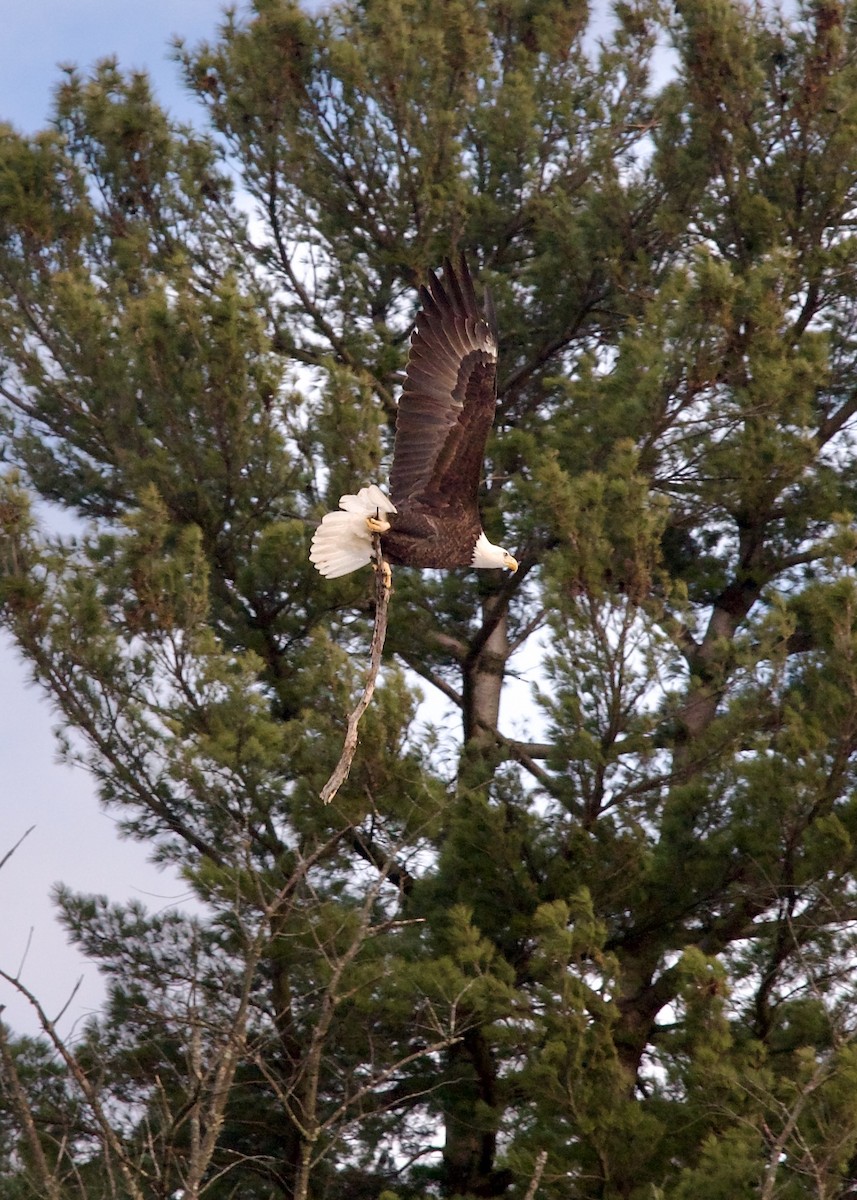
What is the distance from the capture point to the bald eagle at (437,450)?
4.64 m

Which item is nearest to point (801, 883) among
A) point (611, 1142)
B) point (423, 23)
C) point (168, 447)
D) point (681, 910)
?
point (681, 910)

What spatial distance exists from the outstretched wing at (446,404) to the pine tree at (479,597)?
1.62m

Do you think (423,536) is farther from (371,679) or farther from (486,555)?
(371,679)

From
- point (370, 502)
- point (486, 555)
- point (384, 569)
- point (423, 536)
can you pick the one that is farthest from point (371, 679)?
point (486, 555)

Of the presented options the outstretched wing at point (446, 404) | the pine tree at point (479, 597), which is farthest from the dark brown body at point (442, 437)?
the pine tree at point (479, 597)

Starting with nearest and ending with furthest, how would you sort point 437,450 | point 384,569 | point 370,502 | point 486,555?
point 384,569 < point 437,450 < point 370,502 < point 486,555

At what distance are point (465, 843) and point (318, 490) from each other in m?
1.78

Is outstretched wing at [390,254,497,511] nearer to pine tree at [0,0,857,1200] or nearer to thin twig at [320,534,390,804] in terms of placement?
thin twig at [320,534,390,804]

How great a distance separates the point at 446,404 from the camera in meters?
4.69

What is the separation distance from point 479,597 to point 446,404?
12.1 feet

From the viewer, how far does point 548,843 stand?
6785 millimetres

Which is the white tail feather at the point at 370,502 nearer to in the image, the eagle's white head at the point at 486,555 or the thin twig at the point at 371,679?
the thin twig at the point at 371,679

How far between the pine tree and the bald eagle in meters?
1.44

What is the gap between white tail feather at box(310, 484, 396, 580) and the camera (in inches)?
188
